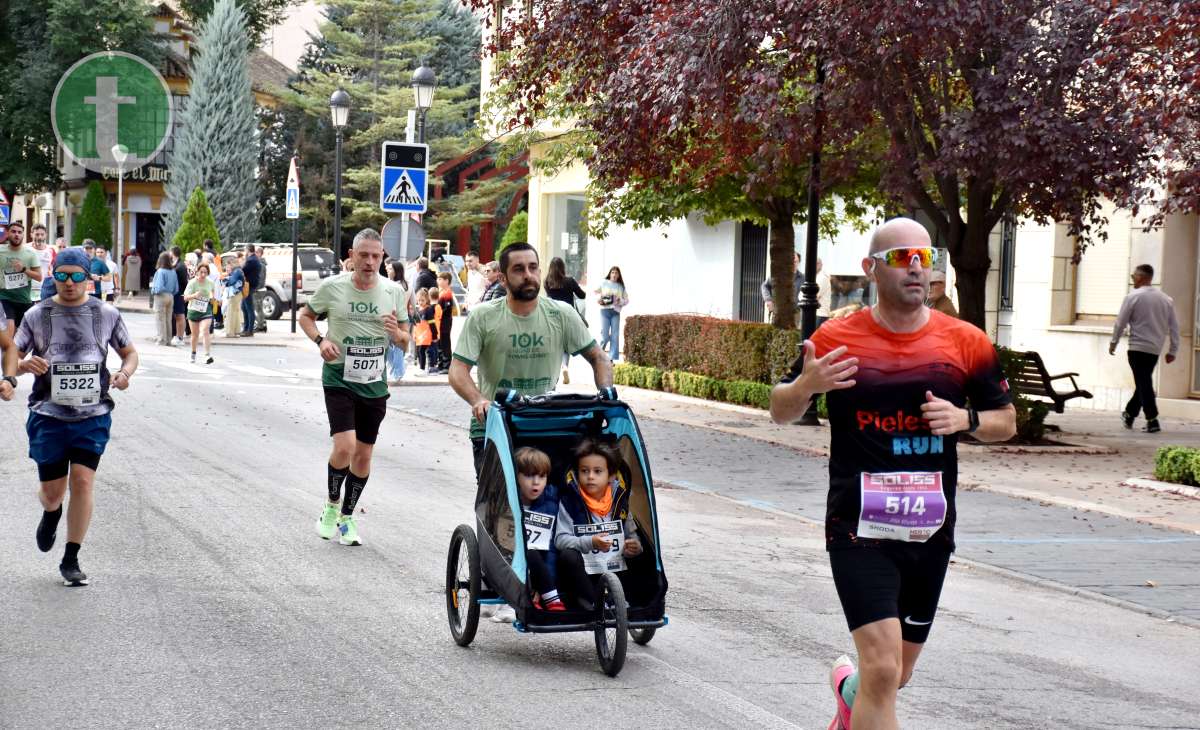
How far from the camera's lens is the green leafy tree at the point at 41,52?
194 feet

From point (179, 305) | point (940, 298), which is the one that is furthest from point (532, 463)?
point (179, 305)

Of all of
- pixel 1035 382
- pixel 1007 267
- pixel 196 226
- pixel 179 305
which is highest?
pixel 196 226

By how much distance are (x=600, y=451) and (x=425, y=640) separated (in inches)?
49.5

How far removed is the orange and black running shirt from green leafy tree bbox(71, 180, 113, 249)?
204ft

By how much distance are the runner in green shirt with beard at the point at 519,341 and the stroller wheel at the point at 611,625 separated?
3.86 ft

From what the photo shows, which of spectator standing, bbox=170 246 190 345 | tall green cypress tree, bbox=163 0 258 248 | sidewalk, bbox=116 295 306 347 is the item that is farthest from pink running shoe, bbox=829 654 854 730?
tall green cypress tree, bbox=163 0 258 248

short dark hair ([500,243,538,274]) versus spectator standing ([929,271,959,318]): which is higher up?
short dark hair ([500,243,538,274])

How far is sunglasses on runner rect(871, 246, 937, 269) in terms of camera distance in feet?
15.9

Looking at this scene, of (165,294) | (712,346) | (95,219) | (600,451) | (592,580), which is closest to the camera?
(592,580)

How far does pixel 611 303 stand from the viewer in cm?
2745

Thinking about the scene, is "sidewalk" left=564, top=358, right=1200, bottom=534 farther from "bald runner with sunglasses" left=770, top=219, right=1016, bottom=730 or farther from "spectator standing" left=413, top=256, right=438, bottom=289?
"bald runner with sunglasses" left=770, top=219, right=1016, bottom=730

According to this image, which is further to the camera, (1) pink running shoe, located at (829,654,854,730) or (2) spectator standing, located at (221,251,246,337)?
(2) spectator standing, located at (221,251,246,337)

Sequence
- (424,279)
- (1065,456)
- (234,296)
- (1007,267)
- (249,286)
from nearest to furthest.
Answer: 1. (1065,456)
2. (1007,267)
3. (424,279)
4. (234,296)
5. (249,286)

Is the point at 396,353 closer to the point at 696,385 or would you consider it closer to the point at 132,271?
the point at 696,385
